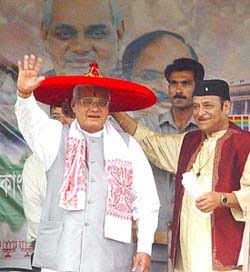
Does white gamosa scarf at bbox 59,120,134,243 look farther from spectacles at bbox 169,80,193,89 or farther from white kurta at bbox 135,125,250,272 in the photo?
spectacles at bbox 169,80,193,89

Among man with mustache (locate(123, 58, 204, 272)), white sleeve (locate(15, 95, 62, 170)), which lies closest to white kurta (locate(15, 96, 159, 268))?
white sleeve (locate(15, 95, 62, 170))

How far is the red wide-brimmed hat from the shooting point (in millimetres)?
3660

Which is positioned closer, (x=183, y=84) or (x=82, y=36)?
(x=183, y=84)

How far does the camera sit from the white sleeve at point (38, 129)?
11.3ft

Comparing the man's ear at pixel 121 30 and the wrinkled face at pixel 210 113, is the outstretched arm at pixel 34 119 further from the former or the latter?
the man's ear at pixel 121 30

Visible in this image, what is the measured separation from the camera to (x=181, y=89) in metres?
4.82

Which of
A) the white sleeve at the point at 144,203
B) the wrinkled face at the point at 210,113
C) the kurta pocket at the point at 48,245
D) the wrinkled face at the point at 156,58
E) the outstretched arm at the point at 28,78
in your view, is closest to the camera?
the outstretched arm at the point at 28,78

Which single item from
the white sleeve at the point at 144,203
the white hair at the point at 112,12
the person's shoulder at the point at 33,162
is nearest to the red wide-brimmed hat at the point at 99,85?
the white sleeve at the point at 144,203

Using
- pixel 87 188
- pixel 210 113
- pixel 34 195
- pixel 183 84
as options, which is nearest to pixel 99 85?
pixel 87 188

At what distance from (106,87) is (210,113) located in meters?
0.67

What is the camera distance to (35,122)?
350 centimetres

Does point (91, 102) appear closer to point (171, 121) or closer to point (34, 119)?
point (34, 119)

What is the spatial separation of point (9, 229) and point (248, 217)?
1705mm

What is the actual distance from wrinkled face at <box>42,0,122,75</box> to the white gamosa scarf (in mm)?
1433
